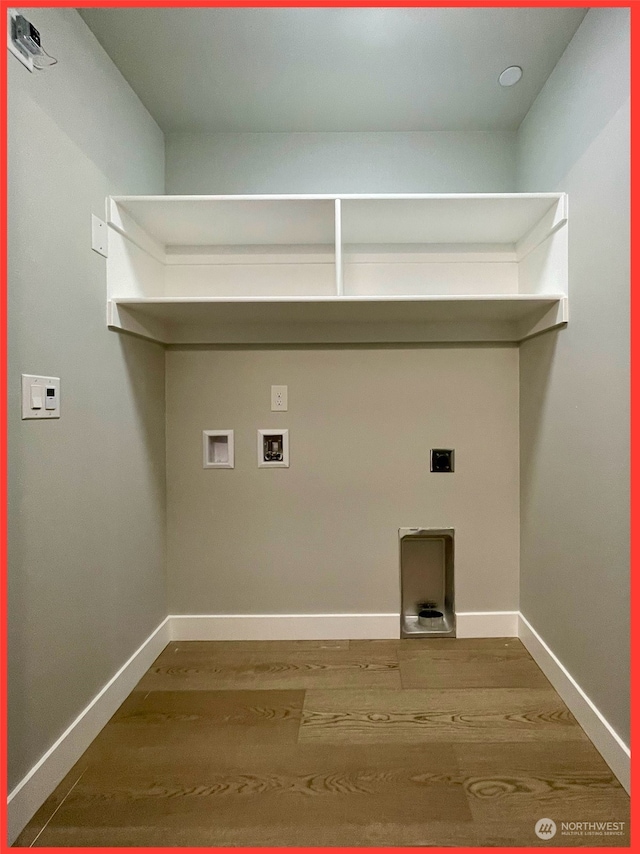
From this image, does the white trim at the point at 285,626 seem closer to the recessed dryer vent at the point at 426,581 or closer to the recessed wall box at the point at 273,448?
the recessed dryer vent at the point at 426,581

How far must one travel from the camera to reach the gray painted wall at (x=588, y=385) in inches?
57.2

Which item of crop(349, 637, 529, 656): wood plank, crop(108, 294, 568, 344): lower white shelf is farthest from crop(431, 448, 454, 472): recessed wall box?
crop(349, 637, 529, 656): wood plank

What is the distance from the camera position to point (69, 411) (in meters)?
1.55

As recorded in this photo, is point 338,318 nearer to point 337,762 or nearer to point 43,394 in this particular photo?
point 43,394

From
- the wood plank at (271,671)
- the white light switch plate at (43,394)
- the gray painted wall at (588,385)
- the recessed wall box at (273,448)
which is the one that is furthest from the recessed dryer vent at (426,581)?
the white light switch plate at (43,394)

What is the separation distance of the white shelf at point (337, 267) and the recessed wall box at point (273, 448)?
1.50ft

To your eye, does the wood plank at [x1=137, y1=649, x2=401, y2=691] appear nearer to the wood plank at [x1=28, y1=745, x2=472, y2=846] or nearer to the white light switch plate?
the wood plank at [x1=28, y1=745, x2=472, y2=846]

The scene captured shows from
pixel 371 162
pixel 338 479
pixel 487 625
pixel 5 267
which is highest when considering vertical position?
pixel 371 162

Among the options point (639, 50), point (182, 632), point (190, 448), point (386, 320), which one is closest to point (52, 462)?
point (190, 448)

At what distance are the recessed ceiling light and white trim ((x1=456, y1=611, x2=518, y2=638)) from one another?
2.36 m

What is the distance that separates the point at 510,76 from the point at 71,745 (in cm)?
288

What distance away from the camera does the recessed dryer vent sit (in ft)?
7.97

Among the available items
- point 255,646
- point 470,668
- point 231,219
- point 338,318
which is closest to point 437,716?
point 470,668

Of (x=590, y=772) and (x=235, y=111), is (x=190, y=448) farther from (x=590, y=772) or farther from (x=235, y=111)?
(x=590, y=772)
